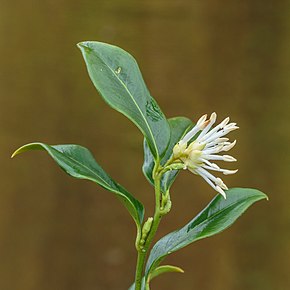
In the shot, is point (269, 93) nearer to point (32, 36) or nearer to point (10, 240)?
point (32, 36)

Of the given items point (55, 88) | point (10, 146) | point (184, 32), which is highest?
point (184, 32)

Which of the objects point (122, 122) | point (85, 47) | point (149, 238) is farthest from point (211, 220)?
point (122, 122)

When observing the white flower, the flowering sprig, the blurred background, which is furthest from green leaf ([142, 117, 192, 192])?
the blurred background

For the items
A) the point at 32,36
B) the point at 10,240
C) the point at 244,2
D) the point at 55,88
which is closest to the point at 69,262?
the point at 10,240

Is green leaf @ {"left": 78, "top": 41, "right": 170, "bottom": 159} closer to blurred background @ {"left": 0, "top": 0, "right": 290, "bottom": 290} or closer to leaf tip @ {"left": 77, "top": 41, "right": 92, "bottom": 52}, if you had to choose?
leaf tip @ {"left": 77, "top": 41, "right": 92, "bottom": 52}

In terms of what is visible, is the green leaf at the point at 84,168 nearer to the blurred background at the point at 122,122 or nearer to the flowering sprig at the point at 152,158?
the flowering sprig at the point at 152,158

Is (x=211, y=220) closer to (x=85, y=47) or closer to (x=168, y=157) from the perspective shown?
(x=168, y=157)
